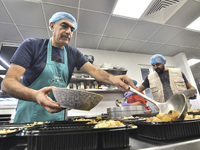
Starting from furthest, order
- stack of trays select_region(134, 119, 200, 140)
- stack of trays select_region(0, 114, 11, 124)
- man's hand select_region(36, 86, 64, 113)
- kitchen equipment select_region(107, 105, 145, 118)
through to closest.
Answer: stack of trays select_region(0, 114, 11, 124)
kitchen equipment select_region(107, 105, 145, 118)
man's hand select_region(36, 86, 64, 113)
stack of trays select_region(134, 119, 200, 140)

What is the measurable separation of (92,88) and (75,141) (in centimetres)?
286

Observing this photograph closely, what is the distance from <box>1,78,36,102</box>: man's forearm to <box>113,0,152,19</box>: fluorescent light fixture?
7.57 ft

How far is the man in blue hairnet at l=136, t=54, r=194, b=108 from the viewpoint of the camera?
2334mm

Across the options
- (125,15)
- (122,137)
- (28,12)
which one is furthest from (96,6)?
(122,137)

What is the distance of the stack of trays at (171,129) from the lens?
0.50 metres

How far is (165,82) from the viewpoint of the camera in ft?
7.96

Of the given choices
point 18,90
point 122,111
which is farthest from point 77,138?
point 122,111

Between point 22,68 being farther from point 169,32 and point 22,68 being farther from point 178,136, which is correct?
point 169,32

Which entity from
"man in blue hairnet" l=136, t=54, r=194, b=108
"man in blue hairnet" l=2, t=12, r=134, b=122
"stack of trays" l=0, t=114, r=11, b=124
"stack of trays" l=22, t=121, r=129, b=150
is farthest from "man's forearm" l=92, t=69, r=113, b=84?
"stack of trays" l=0, t=114, r=11, b=124

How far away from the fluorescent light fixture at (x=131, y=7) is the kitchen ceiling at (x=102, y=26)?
4.4 inches

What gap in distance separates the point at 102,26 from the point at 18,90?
2.58 meters

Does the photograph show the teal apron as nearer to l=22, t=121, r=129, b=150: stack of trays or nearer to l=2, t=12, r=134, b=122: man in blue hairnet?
l=2, t=12, r=134, b=122: man in blue hairnet

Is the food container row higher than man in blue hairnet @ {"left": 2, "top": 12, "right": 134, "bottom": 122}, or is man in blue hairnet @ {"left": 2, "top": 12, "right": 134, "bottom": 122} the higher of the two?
man in blue hairnet @ {"left": 2, "top": 12, "right": 134, "bottom": 122}

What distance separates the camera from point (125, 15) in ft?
8.51
